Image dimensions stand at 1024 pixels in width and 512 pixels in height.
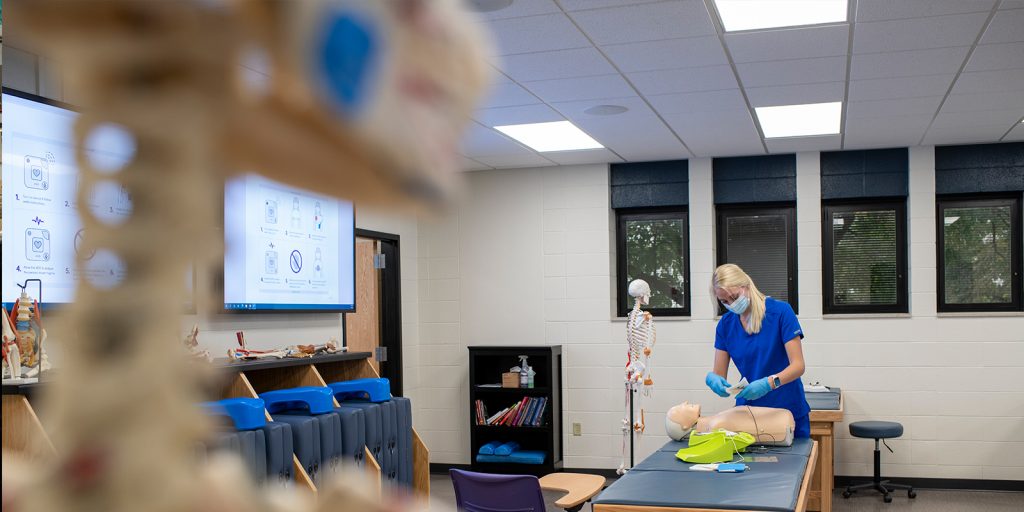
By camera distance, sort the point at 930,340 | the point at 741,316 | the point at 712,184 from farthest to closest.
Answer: the point at 712,184 < the point at 930,340 < the point at 741,316

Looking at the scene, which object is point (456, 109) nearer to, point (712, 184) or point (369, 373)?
point (369, 373)

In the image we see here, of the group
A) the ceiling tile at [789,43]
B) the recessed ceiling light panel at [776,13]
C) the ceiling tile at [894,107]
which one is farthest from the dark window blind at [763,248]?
the recessed ceiling light panel at [776,13]

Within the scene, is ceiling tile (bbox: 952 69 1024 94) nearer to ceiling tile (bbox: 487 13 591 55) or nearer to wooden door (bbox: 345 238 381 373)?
ceiling tile (bbox: 487 13 591 55)

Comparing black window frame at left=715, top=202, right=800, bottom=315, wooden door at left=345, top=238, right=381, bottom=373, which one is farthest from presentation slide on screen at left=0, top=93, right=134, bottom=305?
black window frame at left=715, top=202, right=800, bottom=315

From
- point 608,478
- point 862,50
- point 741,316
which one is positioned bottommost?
point 608,478

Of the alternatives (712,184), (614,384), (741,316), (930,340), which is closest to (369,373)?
(741,316)

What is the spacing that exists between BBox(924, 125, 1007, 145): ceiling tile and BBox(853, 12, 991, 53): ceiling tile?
2.20 metres

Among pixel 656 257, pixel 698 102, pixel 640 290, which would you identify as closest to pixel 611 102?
pixel 698 102

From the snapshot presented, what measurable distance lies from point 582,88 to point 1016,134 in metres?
3.65

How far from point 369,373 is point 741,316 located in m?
2.09

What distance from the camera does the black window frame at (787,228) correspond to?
7.19 m

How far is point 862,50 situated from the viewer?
429 centimetres

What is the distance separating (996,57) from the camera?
4438mm

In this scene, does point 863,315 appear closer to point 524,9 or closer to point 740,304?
point 740,304
